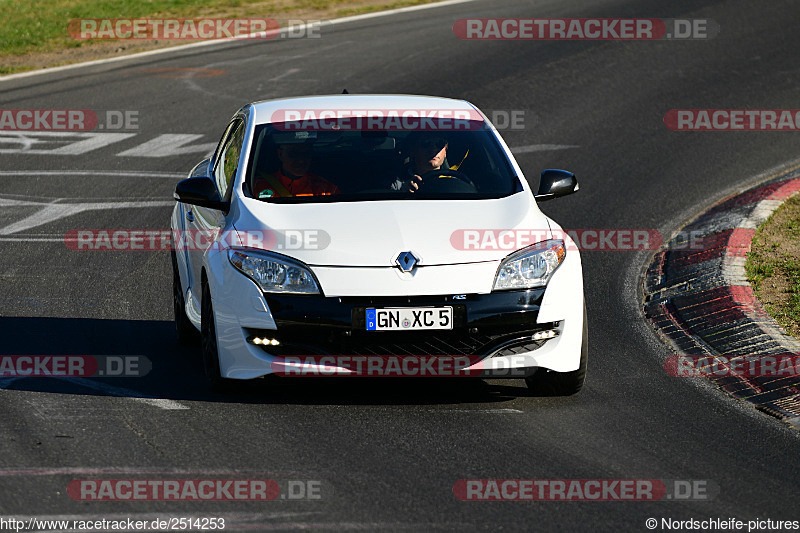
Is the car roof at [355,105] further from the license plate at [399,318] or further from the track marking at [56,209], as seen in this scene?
the track marking at [56,209]

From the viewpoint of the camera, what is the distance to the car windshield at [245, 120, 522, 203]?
27.2ft

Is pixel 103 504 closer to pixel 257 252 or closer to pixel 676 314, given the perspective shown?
pixel 257 252

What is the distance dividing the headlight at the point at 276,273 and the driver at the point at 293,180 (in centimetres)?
80

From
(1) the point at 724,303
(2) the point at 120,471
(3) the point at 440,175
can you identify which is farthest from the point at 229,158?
(1) the point at 724,303

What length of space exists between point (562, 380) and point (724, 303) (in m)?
2.56

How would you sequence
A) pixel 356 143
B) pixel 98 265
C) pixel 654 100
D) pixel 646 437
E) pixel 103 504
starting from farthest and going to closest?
pixel 654 100, pixel 98 265, pixel 356 143, pixel 646 437, pixel 103 504

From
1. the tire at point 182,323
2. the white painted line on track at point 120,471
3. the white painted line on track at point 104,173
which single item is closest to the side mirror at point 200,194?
the tire at point 182,323

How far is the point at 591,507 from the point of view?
5.94 meters

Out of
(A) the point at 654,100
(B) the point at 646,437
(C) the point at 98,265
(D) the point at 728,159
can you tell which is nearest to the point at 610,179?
(D) the point at 728,159


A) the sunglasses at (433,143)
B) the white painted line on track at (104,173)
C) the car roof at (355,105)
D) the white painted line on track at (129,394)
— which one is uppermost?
the car roof at (355,105)

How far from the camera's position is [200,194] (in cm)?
819

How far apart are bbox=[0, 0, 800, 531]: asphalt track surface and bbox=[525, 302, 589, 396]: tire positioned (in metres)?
0.17

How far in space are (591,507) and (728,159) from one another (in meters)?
10.5

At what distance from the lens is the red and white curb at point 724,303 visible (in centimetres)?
823
